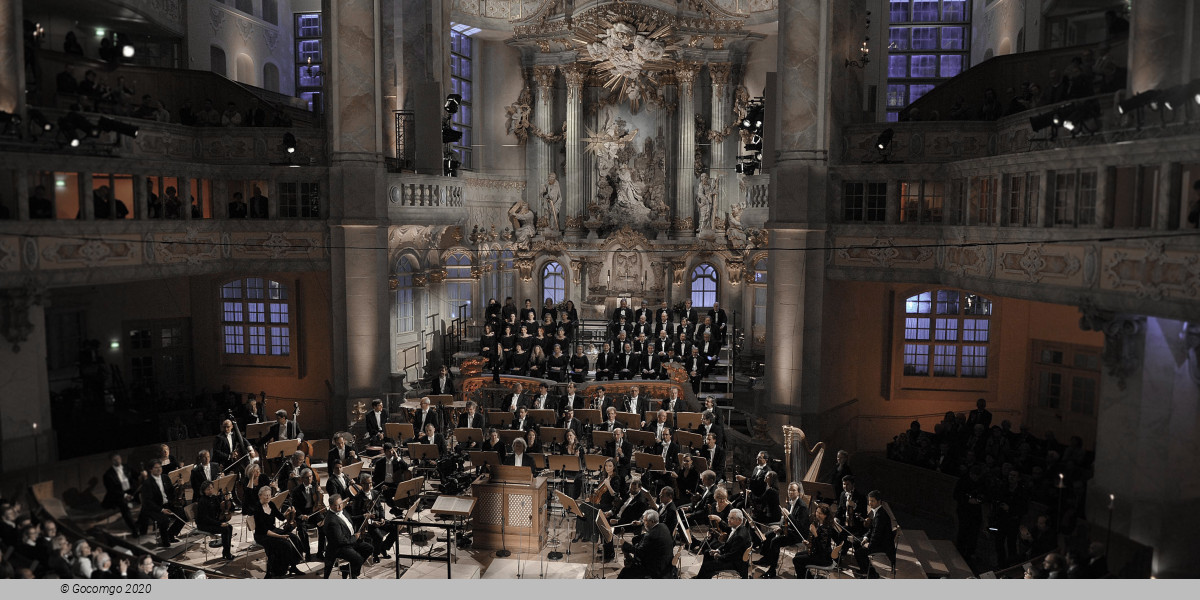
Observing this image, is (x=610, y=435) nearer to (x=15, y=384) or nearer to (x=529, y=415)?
(x=529, y=415)

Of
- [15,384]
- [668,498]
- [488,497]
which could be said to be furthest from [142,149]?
[668,498]

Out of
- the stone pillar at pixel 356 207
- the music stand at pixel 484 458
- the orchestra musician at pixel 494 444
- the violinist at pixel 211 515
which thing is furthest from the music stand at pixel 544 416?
the violinist at pixel 211 515

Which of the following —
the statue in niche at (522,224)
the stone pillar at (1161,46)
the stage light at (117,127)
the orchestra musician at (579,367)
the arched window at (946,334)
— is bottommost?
the orchestra musician at (579,367)

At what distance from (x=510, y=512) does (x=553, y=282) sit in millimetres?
17192

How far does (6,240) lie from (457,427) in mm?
8687

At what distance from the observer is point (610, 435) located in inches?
661

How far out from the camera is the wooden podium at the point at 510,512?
14917mm

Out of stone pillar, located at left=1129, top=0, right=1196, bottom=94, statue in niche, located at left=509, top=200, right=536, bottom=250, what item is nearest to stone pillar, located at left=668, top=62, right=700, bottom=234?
statue in niche, located at left=509, top=200, right=536, bottom=250

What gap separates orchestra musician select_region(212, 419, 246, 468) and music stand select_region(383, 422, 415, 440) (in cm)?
264

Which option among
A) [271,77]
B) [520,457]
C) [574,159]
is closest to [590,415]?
[520,457]

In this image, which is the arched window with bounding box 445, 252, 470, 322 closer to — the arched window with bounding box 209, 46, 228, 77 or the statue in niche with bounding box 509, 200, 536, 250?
the statue in niche with bounding box 509, 200, 536, 250

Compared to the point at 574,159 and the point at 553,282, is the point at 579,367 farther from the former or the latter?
the point at 574,159

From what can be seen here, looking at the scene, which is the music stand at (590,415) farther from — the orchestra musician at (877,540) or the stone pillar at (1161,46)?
the stone pillar at (1161,46)

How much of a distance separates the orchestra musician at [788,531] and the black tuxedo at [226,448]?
9.46 m
